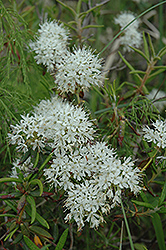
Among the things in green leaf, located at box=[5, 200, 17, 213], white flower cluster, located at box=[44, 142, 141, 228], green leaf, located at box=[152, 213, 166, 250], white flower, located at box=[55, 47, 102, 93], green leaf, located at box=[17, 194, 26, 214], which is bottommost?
green leaf, located at box=[152, 213, 166, 250]

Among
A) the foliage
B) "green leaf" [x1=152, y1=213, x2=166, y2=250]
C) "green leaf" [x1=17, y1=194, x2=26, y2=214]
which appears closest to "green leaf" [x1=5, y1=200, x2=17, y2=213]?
the foliage

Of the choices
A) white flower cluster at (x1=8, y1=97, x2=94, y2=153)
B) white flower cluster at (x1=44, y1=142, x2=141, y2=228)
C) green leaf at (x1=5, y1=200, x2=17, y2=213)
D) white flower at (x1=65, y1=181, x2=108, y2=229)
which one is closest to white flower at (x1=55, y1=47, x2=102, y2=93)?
white flower cluster at (x1=8, y1=97, x2=94, y2=153)

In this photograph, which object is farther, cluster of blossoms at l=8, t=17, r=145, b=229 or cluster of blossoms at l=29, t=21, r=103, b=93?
cluster of blossoms at l=29, t=21, r=103, b=93

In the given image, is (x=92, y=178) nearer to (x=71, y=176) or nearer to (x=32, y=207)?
(x=71, y=176)

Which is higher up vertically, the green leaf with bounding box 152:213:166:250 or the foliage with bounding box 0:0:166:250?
the foliage with bounding box 0:0:166:250

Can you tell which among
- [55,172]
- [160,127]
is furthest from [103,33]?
[55,172]

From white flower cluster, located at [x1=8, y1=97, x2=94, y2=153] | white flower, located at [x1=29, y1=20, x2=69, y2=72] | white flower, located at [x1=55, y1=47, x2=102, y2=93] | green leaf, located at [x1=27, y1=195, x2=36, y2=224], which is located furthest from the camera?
white flower, located at [x1=29, y1=20, x2=69, y2=72]

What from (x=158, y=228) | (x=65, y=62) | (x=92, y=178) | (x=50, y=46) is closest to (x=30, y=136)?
(x=92, y=178)

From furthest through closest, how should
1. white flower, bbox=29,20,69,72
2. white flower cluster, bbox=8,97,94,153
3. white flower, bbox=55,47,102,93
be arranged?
white flower, bbox=29,20,69,72
white flower, bbox=55,47,102,93
white flower cluster, bbox=8,97,94,153

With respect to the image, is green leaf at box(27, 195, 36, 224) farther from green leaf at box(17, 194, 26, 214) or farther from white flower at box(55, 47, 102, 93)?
white flower at box(55, 47, 102, 93)
